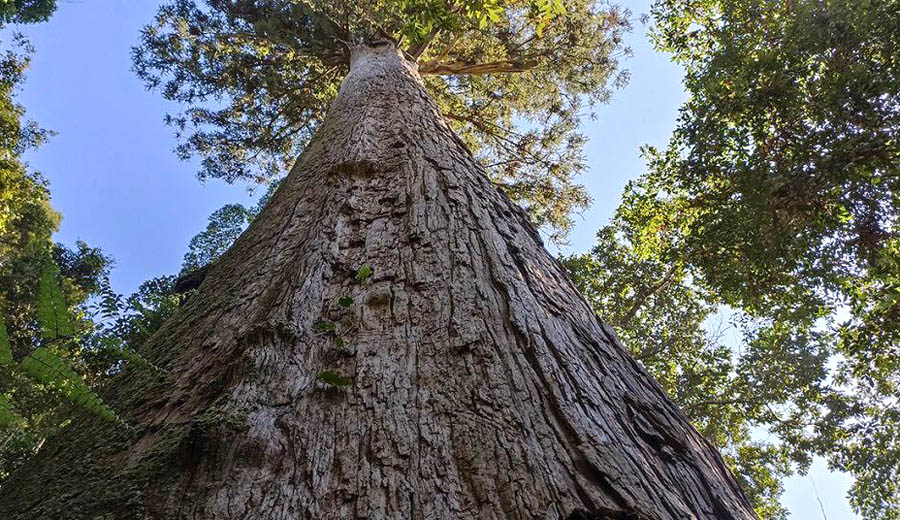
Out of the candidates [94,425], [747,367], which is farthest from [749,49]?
[94,425]

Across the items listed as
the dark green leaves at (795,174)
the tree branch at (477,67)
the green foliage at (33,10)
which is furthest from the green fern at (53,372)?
the green foliage at (33,10)

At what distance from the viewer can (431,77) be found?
11.8 meters

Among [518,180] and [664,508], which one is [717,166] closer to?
[518,180]

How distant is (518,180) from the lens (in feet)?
38.0

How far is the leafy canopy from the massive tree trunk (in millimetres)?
8226

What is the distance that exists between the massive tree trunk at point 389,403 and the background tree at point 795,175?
5.01 meters

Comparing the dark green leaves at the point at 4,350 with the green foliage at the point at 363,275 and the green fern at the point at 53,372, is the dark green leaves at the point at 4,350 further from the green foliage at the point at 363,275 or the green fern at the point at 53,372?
the green foliage at the point at 363,275

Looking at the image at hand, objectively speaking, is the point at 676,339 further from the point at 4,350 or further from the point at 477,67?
the point at 4,350

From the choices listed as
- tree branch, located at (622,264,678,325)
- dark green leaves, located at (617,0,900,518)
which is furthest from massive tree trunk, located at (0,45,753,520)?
tree branch, located at (622,264,678,325)

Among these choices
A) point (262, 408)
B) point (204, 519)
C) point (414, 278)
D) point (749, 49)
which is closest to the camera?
point (204, 519)

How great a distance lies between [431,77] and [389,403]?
37.4 ft

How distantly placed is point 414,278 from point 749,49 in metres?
6.44

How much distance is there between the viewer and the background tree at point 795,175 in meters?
5.46

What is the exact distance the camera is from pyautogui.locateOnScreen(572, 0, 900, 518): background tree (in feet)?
17.9
